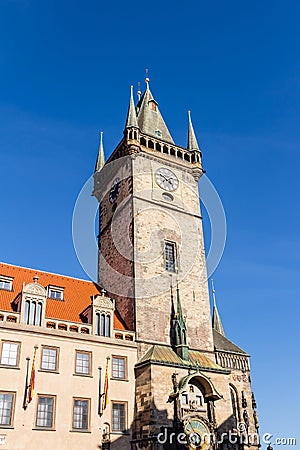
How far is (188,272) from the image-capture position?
3578 cm

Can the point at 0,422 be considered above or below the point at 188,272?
below

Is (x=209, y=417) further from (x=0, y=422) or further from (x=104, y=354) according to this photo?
(x=0, y=422)

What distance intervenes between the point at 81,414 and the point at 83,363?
2.88 m

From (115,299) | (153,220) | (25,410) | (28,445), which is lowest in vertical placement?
(28,445)

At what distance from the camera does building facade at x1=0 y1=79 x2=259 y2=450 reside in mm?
26172

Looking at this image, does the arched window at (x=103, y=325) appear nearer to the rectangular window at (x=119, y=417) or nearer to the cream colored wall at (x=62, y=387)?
the cream colored wall at (x=62, y=387)

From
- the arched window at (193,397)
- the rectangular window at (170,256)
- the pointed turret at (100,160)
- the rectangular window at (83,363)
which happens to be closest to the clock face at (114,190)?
the pointed turret at (100,160)

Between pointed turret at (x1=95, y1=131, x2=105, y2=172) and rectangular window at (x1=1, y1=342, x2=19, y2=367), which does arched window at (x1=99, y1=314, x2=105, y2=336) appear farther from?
pointed turret at (x1=95, y1=131, x2=105, y2=172)

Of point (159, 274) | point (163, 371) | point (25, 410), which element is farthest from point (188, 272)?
point (25, 410)

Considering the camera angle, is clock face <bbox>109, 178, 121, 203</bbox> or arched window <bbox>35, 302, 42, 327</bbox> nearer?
arched window <bbox>35, 302, 42, 327</bbox>

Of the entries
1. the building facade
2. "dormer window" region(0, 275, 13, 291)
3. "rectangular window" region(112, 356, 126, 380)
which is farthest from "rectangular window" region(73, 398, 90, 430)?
"dormer window" region(0, 275, 13, 291)

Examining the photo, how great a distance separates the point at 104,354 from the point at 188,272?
982cm

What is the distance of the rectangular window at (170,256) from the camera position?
35219mm

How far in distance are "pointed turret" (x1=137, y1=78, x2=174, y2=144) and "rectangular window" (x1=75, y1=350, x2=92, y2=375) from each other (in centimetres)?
2010
